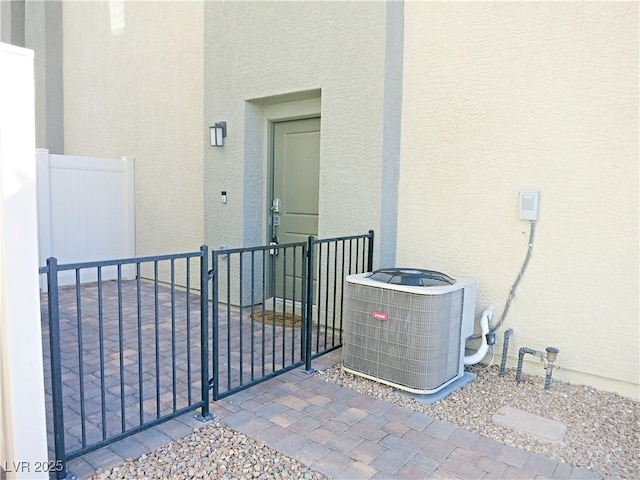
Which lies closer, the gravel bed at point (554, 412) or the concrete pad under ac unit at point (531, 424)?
the gravel bed at point (554, 412)

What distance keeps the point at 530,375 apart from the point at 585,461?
1149mm

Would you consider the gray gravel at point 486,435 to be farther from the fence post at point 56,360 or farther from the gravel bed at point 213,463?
the fence post at point 56,360

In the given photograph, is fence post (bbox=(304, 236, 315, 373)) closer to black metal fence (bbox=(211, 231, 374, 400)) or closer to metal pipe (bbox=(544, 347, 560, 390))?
black metal fence (bbox=(211, 231, 374, 400))

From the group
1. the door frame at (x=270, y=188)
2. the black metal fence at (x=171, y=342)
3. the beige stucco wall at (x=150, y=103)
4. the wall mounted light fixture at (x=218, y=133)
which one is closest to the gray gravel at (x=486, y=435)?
the black metal fence at (x=171, y=342)

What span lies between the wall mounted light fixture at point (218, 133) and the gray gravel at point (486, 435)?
288cm

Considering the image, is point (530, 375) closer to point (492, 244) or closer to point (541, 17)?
point (492, 244)

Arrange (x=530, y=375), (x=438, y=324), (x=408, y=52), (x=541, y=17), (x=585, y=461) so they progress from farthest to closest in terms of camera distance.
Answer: (x=408, y=52)
(x=530, y=375)
(x=541, y=17)
(x=438, y=324)
(x=585, y=461)

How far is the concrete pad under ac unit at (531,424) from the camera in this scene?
269 centimetres

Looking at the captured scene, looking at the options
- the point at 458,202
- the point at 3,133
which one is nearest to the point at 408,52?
the point at 458,202

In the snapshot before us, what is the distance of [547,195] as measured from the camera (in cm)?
338

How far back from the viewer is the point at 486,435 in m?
2.67

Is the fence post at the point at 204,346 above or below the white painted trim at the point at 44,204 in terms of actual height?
below

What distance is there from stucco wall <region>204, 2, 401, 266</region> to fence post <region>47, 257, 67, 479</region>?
262 cm

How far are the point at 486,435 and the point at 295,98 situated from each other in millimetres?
3523
